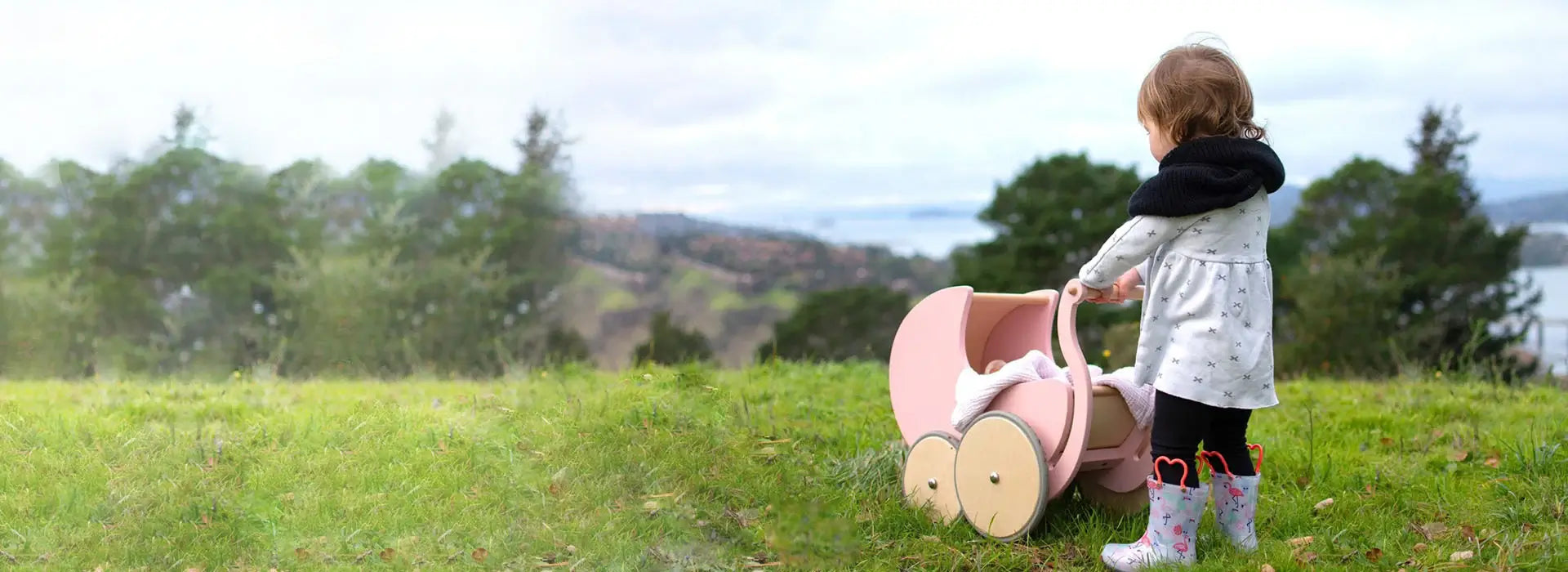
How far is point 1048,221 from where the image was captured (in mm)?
21797

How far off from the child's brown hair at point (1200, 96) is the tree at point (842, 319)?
1604cm

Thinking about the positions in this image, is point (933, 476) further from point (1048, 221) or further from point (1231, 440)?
point (1048, 221)

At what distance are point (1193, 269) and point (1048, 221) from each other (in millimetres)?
19643

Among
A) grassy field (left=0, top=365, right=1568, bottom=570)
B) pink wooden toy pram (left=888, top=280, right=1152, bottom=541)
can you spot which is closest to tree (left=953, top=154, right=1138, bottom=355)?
grassy field (left=0, top=365, right=1568, bottom=570)

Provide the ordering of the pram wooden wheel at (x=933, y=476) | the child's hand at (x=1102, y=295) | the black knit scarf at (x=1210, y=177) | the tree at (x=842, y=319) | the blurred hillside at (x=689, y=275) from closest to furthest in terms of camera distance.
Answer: the black knit scarf at (x=1210, y=177) → the child's hand at (x=1102, y=295) → the pram wooden wheel at (x=933, y=476) → the blurred hillside at (x=689, y=275) → the tree at (x=842, y=319)

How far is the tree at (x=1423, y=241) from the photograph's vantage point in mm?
21766

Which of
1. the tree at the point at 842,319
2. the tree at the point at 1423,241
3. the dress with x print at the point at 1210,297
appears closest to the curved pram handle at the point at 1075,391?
the dress with x print at the point at 1210,297

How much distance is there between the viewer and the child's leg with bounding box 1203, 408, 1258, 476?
2.79 meters

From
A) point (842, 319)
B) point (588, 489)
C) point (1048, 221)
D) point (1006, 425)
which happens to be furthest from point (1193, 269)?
point (1048, 221)

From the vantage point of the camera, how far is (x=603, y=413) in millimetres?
3812

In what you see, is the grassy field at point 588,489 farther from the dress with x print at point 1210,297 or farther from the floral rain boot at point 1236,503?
the dress with x print at point 1210,297

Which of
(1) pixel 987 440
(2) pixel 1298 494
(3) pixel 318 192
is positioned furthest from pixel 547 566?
(3) pixel 318 192

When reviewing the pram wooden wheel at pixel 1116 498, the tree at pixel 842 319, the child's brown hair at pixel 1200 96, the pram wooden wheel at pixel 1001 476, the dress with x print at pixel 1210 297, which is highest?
the child's brown hair at pixel 1200 96

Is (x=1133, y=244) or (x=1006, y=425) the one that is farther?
(x=1006, y=425)
